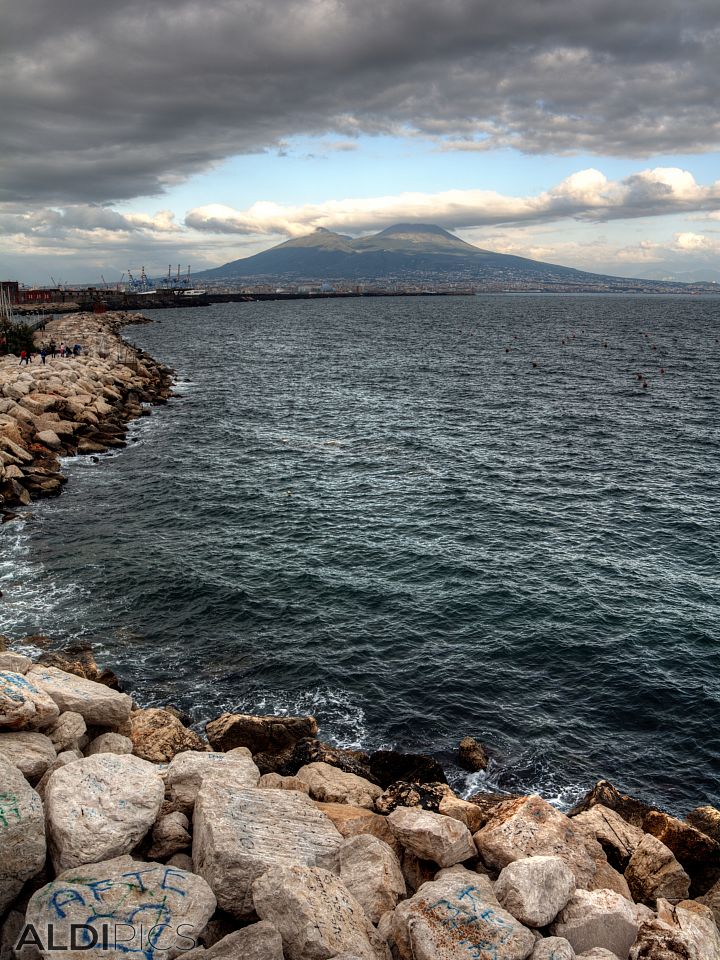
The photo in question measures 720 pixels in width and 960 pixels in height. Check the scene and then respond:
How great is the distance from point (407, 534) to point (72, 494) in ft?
70.5

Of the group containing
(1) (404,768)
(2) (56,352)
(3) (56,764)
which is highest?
(2) (56,352)

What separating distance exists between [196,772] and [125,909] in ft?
14.6

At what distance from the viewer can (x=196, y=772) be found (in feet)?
48.0

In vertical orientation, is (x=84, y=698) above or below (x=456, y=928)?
above

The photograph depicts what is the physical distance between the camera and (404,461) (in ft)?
163

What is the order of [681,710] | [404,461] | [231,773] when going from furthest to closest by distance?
1. [404,461]
2. [681,710]
3. [231,773]

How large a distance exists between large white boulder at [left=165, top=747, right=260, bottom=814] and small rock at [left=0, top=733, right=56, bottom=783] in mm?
2536

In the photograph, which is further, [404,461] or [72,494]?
[404,461]

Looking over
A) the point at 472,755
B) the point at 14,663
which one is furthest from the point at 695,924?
the point at 14,663

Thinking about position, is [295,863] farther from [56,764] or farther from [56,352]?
[56,352]

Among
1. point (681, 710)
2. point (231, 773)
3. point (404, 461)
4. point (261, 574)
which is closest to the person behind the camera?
point (231, 773)

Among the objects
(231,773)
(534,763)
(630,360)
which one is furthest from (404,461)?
(630,360)

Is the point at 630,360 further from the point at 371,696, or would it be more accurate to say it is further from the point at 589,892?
the point at 589,892

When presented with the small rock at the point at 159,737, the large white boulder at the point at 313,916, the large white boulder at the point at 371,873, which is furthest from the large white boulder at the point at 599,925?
the small rock at the point at 159,737
